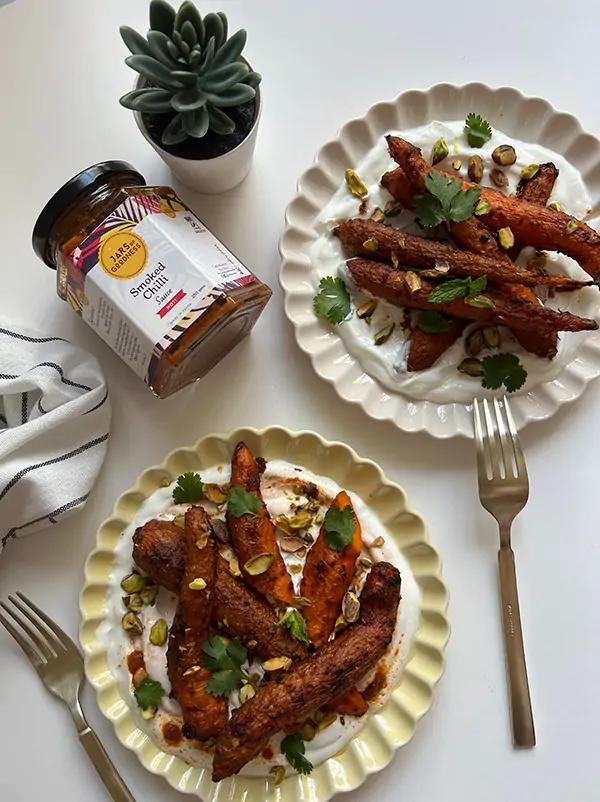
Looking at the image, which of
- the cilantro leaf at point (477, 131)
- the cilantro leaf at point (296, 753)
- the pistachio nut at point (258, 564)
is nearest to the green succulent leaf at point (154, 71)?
the cilantro leaf at point (477, 131)

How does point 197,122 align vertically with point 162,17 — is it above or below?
below

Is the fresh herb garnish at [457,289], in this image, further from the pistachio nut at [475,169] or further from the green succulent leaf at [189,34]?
the green succulent leaf at [189,34]

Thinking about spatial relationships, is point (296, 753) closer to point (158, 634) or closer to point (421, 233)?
point (158, 634)

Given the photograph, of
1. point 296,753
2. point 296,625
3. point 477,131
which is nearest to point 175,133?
point 477,131

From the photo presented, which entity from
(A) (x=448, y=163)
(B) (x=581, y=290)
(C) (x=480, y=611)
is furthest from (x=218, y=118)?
(C) (x=480, y=611)

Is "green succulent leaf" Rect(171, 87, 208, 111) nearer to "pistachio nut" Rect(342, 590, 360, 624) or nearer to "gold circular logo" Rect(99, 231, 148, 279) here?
"gold circular logo" Rect(99, 231, 148, 279)

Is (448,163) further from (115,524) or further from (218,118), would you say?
(115,524)
